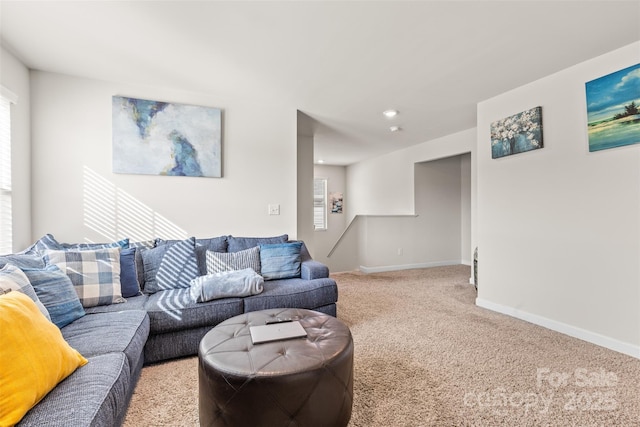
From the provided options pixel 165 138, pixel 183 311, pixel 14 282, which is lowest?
pixel 183 311

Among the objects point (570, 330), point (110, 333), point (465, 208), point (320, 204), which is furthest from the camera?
point (320, 204)

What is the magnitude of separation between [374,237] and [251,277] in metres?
3.38

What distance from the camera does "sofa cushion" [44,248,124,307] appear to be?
2.04 metres

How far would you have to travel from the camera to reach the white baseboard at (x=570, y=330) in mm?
2234

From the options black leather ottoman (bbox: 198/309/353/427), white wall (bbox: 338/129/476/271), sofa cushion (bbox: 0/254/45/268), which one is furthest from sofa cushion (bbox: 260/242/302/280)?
white wall (bbox: 338/129/476/271)

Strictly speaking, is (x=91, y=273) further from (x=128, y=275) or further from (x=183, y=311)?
(x=183, y=311)

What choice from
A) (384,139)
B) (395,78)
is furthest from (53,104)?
(384,139)

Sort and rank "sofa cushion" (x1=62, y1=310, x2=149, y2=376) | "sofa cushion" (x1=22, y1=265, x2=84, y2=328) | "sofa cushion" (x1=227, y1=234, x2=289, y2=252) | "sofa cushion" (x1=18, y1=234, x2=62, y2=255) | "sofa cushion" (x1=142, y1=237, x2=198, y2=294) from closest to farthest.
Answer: "sofa cushion" (x1=62, y1=310, x2=149, y2=376), "sofa cushion" (x1=22, y1=265, x2=84, y2=328), "sofa cushion" (x1=18, y1=234, x2=62, y2=255), "sofa cushion" (x1=142, y1=237, x2=198, y2=294), "sofa cushion" (x1=227, y1=234, x2=289, y2=252)

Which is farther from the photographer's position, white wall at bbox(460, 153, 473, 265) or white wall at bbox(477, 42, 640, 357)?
white wall at bbox(460, 153, 473, 265)

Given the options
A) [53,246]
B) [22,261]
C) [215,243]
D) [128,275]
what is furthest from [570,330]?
[53,246]

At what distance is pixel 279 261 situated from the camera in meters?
2.86

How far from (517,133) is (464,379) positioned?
2484mm

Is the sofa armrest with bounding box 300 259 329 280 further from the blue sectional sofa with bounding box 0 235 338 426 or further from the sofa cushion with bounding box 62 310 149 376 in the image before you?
the sofa cushion with bounding box 62 310 149 376

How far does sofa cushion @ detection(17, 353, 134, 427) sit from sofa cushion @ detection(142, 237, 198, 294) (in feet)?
3.84
